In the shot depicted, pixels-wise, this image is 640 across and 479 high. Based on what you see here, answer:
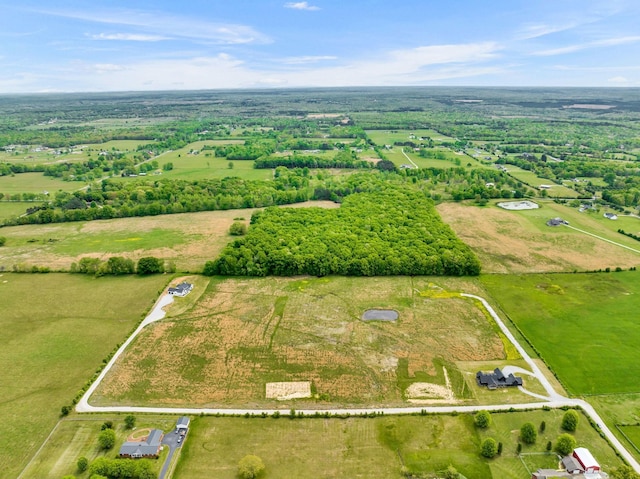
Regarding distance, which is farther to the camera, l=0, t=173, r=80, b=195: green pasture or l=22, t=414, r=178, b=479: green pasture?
l=0, t=173, r=80, b=195: green pasture

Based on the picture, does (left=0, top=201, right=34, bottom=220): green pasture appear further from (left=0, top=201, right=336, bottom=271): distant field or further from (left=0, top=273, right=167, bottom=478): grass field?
(left=0, top=273, right=167, bottom=478): grass field

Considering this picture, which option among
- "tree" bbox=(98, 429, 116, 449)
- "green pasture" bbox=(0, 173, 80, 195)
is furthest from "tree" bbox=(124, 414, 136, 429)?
"green pasture" bbox=(0, 173, 80, 195)

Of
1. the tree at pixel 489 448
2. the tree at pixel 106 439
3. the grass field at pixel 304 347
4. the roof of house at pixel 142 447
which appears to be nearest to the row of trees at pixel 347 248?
the grass field at pixel 304 347

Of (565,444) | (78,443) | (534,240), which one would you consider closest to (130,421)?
(78,443)

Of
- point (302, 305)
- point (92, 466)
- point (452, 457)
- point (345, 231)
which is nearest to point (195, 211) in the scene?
point (345, 231)

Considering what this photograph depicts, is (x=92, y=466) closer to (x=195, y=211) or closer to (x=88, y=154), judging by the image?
(x=195, y=211)

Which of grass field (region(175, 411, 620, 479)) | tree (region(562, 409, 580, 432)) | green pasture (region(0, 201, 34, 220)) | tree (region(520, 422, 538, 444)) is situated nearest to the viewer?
grass field (region(175, 411, 620, 479))

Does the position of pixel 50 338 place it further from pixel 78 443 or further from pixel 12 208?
pixel 12 208
